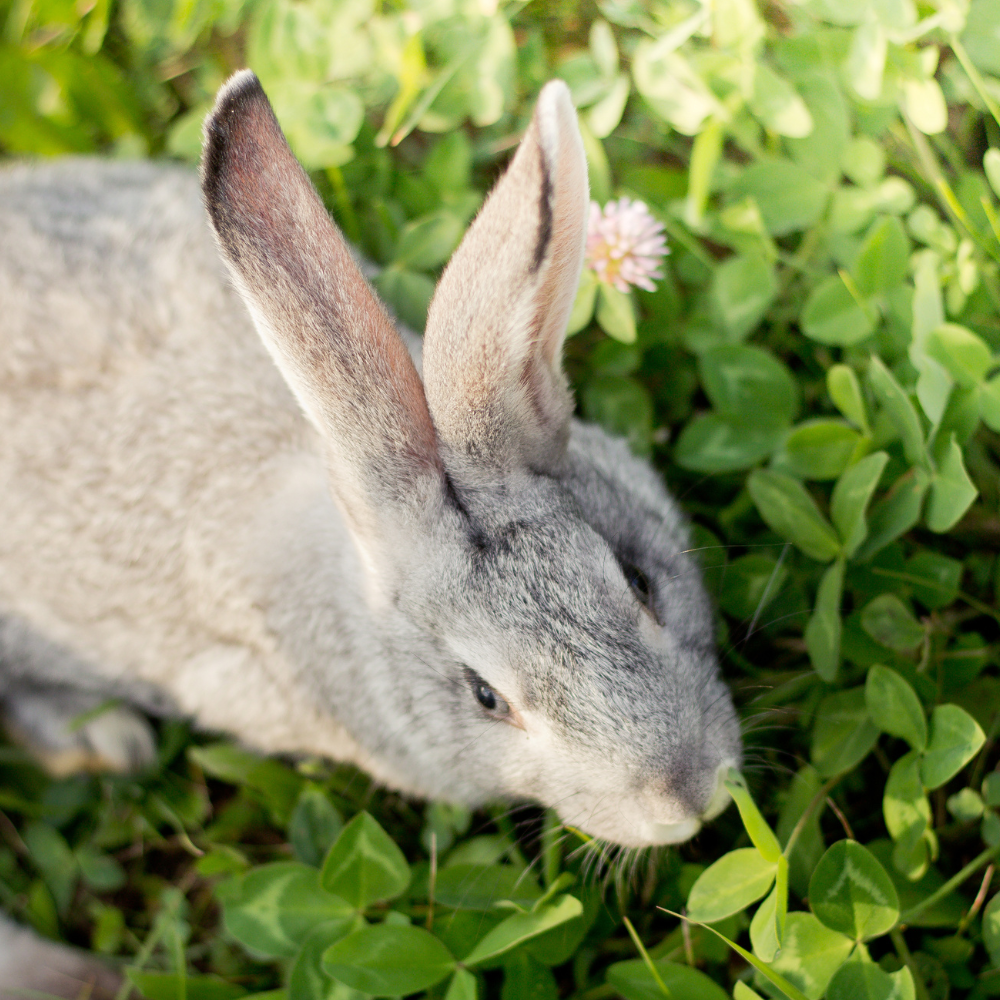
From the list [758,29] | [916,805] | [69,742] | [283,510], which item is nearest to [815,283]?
[758,29]

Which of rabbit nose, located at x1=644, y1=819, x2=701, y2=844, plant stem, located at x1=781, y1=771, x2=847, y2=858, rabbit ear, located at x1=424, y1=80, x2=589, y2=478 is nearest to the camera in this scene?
rabbit ear, located at x1=424, y1=80, x2=589, y2=478

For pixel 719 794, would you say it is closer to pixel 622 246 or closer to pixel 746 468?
pixel 746 468

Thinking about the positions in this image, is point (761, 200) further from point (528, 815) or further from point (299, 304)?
point (528, 815)

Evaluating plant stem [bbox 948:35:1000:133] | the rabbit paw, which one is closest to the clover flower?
plant stem [bbox 948:35:1000:133]

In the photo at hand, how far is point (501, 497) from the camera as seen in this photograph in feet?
7.65

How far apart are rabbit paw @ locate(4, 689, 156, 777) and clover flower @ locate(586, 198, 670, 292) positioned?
2.49 m

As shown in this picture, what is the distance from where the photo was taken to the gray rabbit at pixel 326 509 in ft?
7.00

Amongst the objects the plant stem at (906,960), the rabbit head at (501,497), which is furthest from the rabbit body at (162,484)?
the plant stem at (906,960)

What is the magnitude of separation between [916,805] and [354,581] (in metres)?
1.71

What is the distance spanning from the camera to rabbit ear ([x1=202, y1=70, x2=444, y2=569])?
6.89 ft

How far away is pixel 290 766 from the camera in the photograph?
11.4 feet

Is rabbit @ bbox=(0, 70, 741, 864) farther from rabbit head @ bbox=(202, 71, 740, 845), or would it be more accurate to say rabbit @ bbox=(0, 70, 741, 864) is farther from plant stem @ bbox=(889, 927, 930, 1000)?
plant stem @ bbox=(889, 927, 930, 1000)

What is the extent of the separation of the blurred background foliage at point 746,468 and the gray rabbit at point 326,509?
0.34m

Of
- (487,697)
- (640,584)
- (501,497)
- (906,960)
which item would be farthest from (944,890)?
(501,497)
